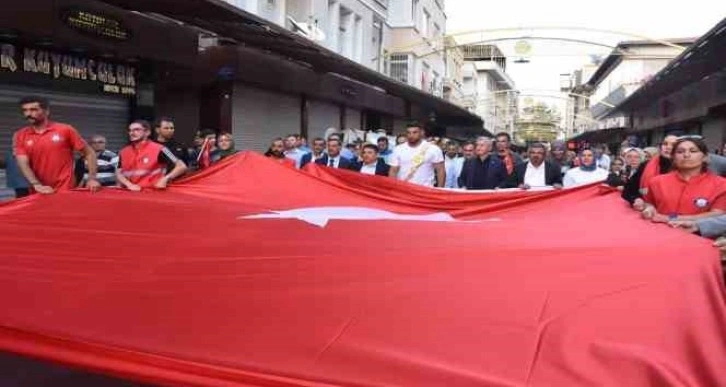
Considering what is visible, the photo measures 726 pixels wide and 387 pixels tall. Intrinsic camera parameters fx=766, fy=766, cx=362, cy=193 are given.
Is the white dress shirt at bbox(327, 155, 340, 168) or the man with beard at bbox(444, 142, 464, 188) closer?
the white dress shirt at bbox(327, 155, 340, 168)

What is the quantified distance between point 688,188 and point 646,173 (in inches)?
36.1

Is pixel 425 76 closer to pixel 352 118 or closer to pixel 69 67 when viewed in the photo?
pixel 352 118

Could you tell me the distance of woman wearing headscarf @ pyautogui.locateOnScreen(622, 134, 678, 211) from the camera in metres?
5.89

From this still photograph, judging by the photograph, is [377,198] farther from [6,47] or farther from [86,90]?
[86,90]

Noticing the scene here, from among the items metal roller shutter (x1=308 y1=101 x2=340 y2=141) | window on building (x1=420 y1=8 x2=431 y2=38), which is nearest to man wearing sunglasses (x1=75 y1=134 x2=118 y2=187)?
metal roller shutter (x1=308 y1=101 x2=340 y2=141)

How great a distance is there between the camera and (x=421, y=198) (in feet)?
23.4

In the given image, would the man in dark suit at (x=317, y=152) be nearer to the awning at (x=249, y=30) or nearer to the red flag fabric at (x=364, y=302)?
the awning at (x=249, y=30)

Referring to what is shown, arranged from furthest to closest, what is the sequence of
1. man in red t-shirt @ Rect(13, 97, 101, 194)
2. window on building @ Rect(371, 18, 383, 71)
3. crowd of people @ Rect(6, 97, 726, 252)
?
window on building @ Rect(371, 18, 383, 71) < man in red t-shirt @ Rect(13, 97, 101, 194) < crowd of people @ Rect(6, 97, 726, 252)

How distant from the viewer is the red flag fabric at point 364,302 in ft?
7.99

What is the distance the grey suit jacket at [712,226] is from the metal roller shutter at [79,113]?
9.07m

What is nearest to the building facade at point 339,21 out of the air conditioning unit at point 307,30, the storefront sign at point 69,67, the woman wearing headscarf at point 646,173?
the air conditioning unit at point 307,30

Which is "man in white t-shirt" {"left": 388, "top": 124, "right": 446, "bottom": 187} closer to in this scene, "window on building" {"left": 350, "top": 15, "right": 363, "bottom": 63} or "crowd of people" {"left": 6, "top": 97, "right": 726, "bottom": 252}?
"crowd of people" {"left": 6, "top": 97, "right": 726, "bottom": 252}

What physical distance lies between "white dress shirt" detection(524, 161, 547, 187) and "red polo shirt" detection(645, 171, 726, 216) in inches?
133

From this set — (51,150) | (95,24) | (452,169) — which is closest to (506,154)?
(452,169)
